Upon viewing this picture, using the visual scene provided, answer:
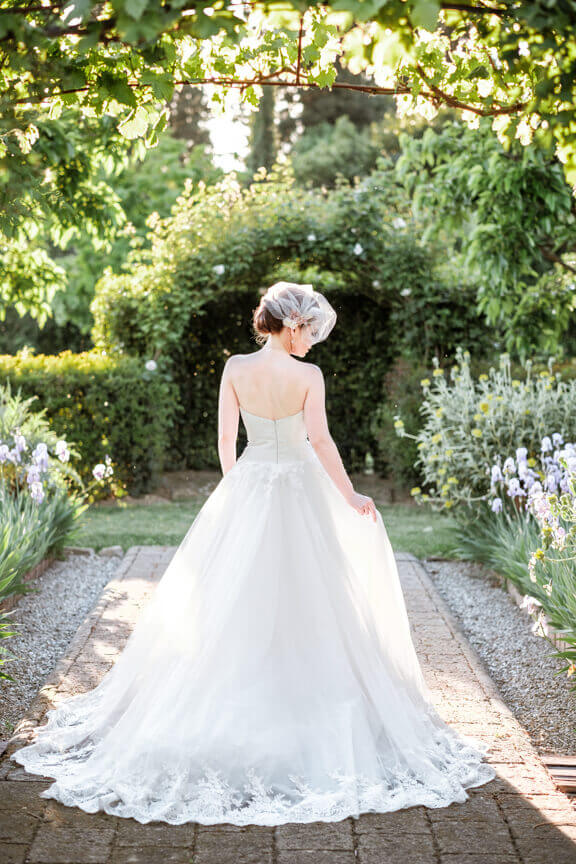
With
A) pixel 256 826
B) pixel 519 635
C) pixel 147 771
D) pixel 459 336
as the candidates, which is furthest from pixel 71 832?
pixel 459 336

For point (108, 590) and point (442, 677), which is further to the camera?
point (108, 590)

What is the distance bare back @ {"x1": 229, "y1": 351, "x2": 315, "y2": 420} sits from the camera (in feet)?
12.3

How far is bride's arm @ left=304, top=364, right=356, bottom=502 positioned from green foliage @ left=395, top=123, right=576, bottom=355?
4.14 metres

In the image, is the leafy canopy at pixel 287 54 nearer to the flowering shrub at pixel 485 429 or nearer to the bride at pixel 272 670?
the bride at pixel 272 670

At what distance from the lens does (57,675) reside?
4453mm

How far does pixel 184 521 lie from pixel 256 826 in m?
6.22

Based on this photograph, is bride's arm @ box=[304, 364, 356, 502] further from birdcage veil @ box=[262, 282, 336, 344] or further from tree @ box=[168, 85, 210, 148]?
tree @ box=[168, 85, 210, 148]

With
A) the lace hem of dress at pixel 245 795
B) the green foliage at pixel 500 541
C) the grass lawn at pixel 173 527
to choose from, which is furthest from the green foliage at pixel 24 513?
the green foliage at pixel 500 541

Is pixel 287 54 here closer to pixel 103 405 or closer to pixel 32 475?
pixel 32 475

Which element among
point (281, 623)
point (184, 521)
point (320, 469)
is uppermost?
point (320, 469)

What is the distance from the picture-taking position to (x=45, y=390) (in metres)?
9.78

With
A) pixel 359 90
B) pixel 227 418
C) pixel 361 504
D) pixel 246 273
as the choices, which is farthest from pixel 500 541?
pixel 246 273

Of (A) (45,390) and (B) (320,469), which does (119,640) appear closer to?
(B) (320,469)

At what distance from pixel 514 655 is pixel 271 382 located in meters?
2.35
